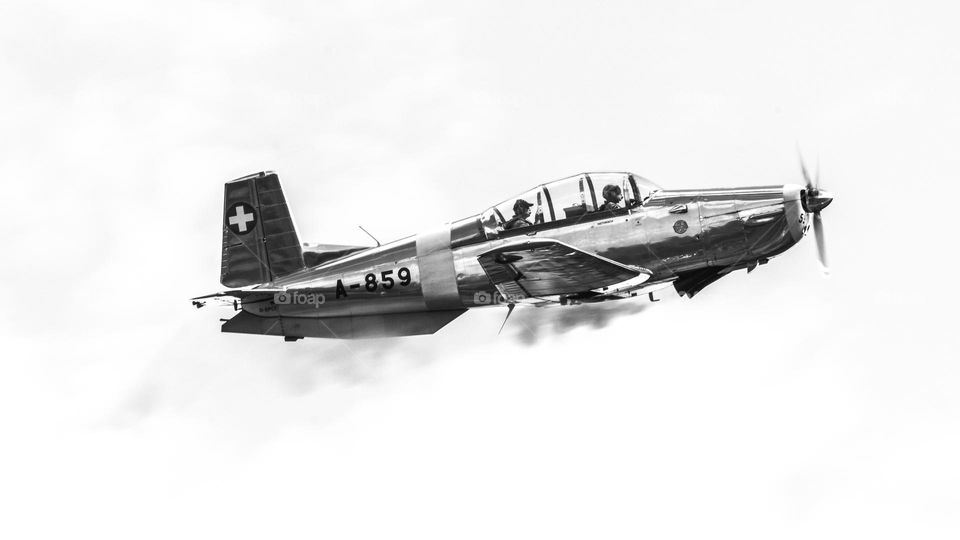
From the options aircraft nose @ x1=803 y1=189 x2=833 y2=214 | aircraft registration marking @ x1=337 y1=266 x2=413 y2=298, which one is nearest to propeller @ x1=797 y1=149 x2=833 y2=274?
aircraft nose @ x1=803 y1=189 x2=833 y2=214

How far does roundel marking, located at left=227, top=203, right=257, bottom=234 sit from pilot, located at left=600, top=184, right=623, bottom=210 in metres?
6.04

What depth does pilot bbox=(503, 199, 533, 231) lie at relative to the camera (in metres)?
23.5

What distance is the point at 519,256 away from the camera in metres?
22.1

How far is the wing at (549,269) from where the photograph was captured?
22031 mm

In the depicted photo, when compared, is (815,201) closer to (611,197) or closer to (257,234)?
(611,197)

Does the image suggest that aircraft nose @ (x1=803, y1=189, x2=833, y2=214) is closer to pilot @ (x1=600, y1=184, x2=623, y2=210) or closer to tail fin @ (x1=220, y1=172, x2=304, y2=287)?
pilot @ (x1=600, y1=184, x2=623, y2=210)

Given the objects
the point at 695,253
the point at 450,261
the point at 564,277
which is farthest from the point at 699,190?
the point at 450,261

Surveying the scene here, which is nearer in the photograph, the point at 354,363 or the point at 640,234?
the point at 640,234

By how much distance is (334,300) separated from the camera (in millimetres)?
24797

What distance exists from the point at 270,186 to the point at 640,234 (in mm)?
6517

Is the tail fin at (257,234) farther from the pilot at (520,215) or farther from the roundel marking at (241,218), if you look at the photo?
the pilot at (520,215)

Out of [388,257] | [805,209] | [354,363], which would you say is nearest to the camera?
[805,209]

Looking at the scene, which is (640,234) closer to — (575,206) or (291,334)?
(575,206)

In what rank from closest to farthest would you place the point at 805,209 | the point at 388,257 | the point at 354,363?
the point at 805,209, the point at 388,257, the point at 354,363
